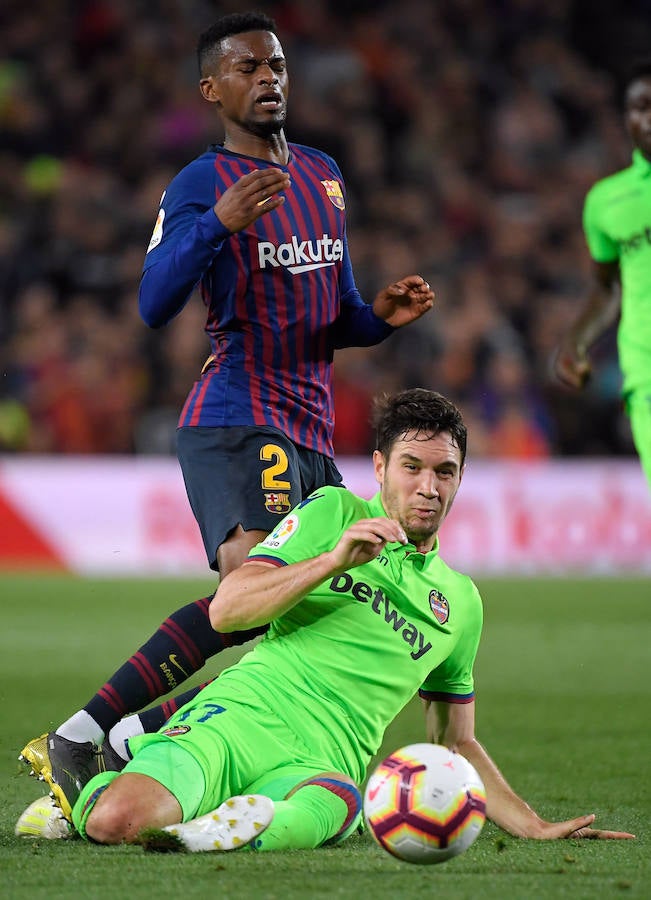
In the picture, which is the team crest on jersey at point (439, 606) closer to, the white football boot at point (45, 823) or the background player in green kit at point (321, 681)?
the background player in green kit at point (321, 681)

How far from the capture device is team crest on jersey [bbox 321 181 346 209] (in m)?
4.73

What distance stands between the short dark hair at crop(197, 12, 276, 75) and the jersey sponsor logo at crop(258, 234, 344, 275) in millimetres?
580

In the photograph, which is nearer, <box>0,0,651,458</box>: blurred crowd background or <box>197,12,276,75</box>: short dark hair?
<box>197,12,276,75</box>: short dark hair

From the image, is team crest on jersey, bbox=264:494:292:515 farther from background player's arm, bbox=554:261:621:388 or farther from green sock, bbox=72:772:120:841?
background player's arm, bbox=554:261:621:388

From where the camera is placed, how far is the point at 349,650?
13.1ft

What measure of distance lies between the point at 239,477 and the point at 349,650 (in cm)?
66

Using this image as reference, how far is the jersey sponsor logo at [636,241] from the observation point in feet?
17.5

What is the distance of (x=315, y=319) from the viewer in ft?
15.1

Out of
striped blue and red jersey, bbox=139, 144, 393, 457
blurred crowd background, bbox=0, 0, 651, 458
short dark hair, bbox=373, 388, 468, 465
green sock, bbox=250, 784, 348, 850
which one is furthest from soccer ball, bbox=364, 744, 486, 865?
blurred crowd background, bbox=0, 0, 651, 458

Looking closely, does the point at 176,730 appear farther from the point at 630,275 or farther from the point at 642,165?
the point at 642,165

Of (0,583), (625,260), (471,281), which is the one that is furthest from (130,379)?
(625,260)

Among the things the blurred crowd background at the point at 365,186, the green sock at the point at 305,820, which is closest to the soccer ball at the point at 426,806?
the green sock at the point at 305,820

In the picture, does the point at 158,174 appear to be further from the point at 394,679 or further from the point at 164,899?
the point at 164,899

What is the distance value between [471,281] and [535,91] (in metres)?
3.25
